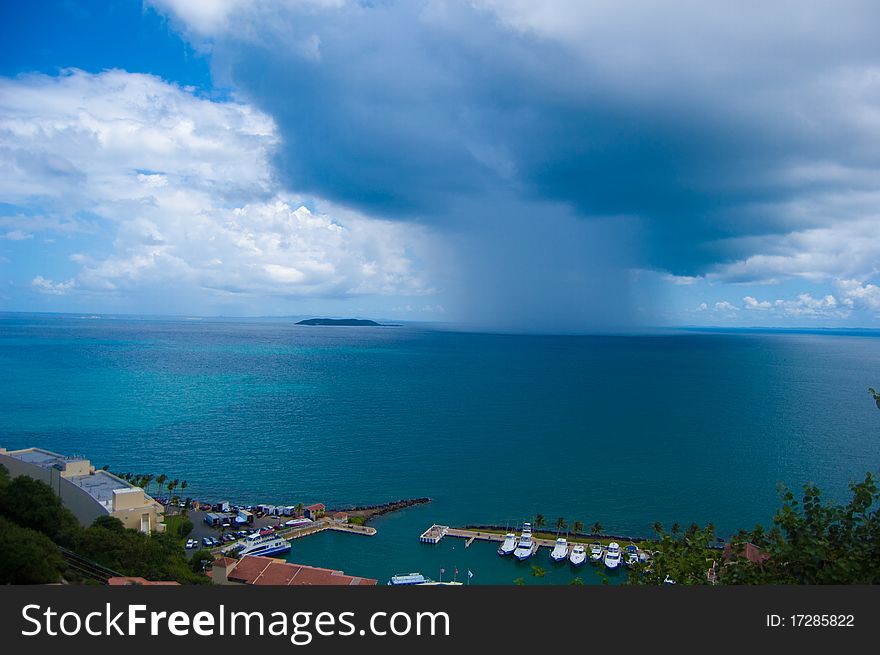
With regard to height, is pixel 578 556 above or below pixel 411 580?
below

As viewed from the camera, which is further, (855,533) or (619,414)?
(619,414)

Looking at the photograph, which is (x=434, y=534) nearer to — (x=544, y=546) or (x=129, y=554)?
(x=544, y=546)

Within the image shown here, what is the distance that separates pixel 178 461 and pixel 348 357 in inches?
3191

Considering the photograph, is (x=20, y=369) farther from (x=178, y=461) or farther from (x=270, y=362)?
(x=178, y=461)

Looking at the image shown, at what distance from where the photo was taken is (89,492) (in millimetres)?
26047

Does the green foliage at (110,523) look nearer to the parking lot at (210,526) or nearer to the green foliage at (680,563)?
the parking lot at (210,526)

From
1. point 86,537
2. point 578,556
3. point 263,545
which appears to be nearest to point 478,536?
point 578,556

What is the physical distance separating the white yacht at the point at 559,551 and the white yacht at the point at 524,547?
110 centimetres

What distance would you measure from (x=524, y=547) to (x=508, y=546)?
839 millimetres

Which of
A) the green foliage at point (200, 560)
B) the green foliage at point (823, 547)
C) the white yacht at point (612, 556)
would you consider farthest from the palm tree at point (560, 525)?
the green foliage at point (823, 547)

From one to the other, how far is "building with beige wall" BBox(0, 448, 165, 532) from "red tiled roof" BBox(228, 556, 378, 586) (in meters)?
5.25

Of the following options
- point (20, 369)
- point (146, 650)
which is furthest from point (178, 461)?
point (20, 369)

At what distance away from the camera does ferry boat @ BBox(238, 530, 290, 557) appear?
28.0 metres

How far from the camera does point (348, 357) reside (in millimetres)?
124250
